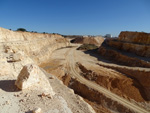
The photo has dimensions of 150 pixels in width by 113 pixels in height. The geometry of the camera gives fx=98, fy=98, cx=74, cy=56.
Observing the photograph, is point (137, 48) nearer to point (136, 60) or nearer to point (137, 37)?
point (137, 37)

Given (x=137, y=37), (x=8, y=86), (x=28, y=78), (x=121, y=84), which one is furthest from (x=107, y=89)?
(x=137, y=37)

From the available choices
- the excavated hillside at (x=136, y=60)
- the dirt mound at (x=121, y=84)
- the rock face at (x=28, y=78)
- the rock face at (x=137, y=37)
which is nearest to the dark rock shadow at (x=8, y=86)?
the rock face at (x=28, y=78)

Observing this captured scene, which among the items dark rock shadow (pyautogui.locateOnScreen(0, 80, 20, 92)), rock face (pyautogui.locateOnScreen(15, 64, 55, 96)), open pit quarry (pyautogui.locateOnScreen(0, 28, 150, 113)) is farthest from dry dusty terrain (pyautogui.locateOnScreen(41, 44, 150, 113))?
dark rock shadow (pyautogui.locateOnScreen(0, 80, 20, 92))

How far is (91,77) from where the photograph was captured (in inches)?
542

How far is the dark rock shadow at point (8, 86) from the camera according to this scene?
16.0 ft

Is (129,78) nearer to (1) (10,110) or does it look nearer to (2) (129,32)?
(1) (10,110)

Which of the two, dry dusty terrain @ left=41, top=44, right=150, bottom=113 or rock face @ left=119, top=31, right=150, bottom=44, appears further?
rock face @ left=119, top=31, right=150, bottom=44

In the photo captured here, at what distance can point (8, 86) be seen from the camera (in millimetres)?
5105

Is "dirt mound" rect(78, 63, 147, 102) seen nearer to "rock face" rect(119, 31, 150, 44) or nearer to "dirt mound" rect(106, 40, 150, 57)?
"dirt mound" rect(106, 40, 150, 57)

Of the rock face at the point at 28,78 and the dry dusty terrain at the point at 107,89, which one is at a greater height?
the rock face at the point at 28,78

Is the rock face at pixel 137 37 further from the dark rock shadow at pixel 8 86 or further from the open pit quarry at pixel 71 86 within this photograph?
the dark rock shadow at pixel 8 86

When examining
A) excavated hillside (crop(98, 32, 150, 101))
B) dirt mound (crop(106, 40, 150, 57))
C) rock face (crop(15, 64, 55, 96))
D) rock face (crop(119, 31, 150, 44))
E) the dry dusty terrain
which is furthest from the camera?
rock face (crop(119, 31, 150, 44))

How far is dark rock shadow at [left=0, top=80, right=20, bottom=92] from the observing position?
4.87 meters

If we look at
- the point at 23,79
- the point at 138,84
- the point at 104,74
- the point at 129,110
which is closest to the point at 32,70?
the point at 23,79
